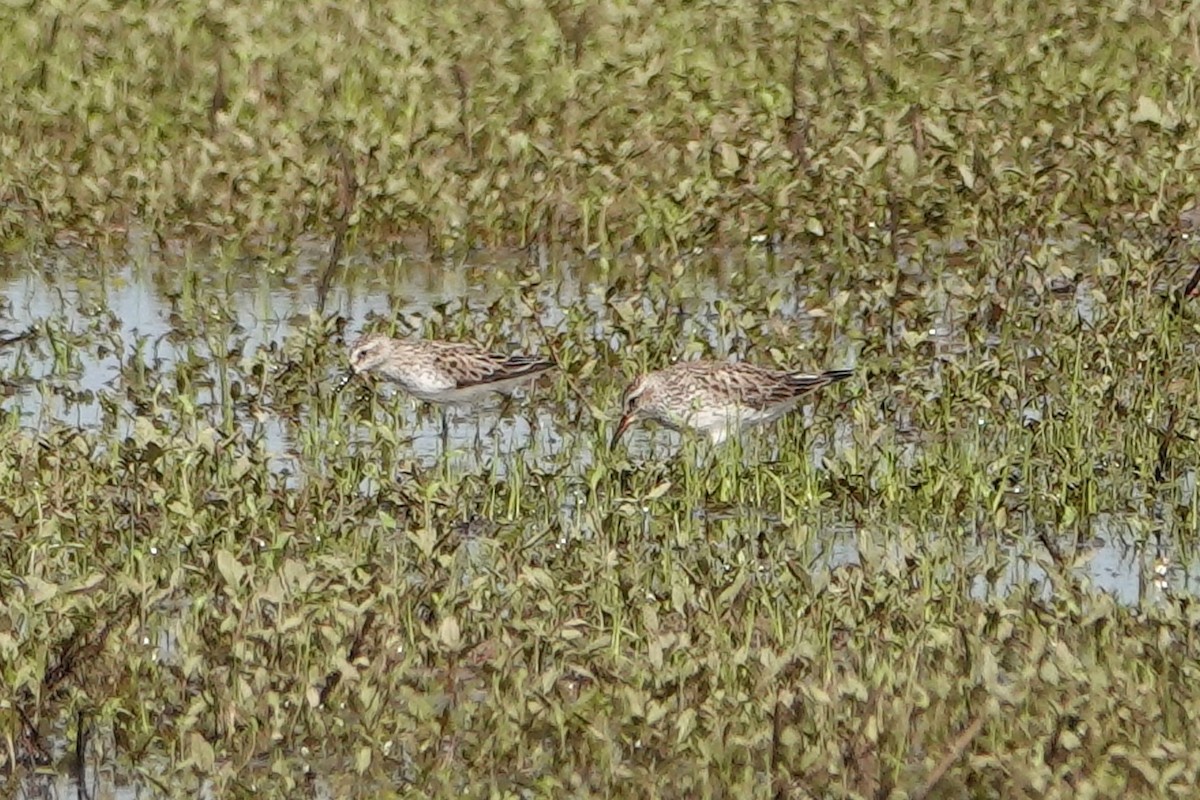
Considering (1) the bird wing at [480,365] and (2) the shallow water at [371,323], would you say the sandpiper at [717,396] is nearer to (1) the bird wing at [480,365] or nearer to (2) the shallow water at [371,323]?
(2) the shallow water at [371,323]

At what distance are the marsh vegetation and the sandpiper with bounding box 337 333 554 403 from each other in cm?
17

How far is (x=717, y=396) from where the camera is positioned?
1014cm

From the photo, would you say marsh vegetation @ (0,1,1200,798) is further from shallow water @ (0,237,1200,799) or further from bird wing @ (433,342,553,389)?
bird wing @ (433,342,553,389)

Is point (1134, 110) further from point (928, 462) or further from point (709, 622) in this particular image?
point (709, 622)

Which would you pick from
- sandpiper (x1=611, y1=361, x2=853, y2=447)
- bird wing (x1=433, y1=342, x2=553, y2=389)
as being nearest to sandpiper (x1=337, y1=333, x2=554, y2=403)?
bird wing (x1=433, y1=342, x2=553, y2=389)

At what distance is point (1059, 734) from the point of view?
23.6ft

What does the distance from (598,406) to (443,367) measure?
59cm

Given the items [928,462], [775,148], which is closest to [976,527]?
[928,462]

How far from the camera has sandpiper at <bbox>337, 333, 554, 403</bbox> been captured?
10555 mm

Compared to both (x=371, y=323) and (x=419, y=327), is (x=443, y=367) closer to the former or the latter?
(x=419, y=327)

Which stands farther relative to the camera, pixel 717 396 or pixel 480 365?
pixel 480 365

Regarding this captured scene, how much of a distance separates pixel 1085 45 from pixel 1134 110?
5.00 feet

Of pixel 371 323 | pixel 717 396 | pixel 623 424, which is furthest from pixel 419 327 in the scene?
pixel 717 396

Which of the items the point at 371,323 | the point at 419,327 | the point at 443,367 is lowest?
the point at 371,323
